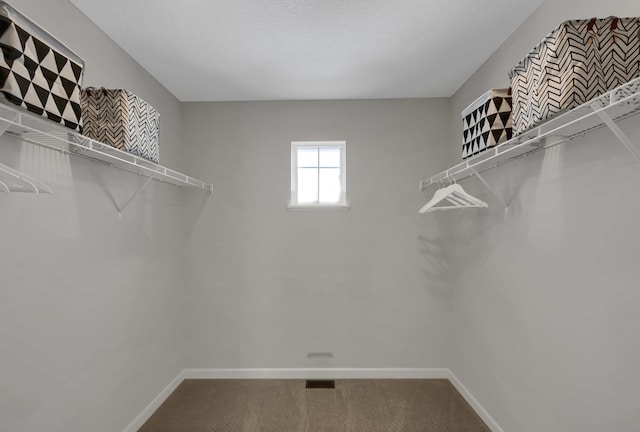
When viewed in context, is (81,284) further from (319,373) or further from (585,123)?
(585,123)

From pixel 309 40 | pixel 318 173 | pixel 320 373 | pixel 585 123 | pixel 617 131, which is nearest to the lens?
pixel 617 131

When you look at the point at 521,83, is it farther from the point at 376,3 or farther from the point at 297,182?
the point at 297,182

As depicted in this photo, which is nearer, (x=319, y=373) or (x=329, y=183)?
(x=319, y=373)

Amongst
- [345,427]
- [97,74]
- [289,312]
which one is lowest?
[345,427]

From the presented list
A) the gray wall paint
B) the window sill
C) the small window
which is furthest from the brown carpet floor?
the small window

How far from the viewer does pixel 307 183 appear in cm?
312

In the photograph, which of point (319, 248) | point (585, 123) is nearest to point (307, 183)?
point (319, 248)

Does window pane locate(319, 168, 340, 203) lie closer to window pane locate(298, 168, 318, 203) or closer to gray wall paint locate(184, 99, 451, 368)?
window pane locate(298, 168, 318, 203)

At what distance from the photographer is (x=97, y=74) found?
1.88 m

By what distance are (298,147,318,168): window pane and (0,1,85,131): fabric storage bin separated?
1.99 m

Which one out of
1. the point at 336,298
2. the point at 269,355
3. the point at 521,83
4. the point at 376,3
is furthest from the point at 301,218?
the point at 521,83

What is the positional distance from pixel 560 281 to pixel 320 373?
2.12m

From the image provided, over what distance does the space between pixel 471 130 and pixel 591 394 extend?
1411 millimetres

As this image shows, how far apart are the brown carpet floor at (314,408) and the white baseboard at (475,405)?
4 centimetres
